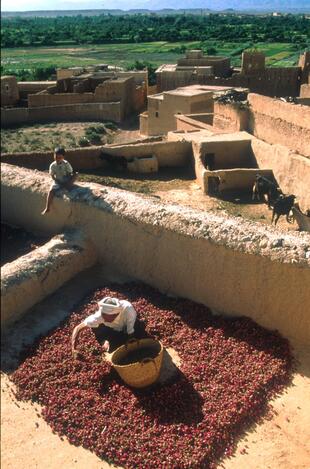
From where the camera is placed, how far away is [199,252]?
927 cm

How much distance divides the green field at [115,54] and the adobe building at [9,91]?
32.3m

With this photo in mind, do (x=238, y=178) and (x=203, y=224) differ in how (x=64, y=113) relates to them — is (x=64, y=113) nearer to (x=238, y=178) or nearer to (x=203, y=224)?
(x=238, y=178)

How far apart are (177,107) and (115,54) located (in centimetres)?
6815

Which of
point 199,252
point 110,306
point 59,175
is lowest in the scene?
point 110,306

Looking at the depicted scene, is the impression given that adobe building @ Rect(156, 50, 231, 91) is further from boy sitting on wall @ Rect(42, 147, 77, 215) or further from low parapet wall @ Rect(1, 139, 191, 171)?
boy sitting on wall @ Rect(42, 147, 77, 215)

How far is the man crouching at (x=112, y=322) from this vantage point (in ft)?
24.9

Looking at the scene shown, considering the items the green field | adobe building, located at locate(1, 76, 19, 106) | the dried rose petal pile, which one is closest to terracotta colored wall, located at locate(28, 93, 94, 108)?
Answer: adobe building, located at locate(1, 76, 19, 106)

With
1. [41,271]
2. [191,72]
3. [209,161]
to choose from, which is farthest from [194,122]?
[41,271]

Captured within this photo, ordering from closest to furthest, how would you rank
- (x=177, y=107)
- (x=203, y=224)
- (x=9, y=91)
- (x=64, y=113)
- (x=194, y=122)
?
(x=203, y=224) → (x=194, y=122) → (x=177, y=107) → (x=64, y=113) → (x=9, y=91)

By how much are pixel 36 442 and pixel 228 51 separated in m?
78.2

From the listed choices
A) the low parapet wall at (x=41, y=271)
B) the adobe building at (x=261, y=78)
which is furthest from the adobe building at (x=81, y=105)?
the low parapet wall at (x=41, y=271)

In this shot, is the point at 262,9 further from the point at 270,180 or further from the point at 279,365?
the point at 279,365

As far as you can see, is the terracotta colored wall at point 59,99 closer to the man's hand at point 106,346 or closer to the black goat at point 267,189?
the black goat at point 267,189

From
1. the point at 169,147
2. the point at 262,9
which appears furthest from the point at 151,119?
the point at 262,9
